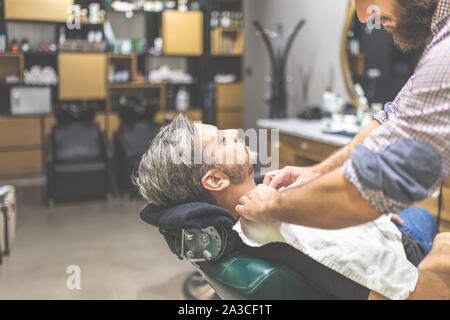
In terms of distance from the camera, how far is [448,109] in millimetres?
839

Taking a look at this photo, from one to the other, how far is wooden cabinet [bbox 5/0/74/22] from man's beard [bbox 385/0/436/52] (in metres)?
5.54

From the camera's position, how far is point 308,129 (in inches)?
139

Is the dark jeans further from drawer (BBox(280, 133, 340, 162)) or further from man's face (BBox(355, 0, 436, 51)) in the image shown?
drawer (BBox(280, 133, 340, 162))

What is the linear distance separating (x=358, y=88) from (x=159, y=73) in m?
3.43

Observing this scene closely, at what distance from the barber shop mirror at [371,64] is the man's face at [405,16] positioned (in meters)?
2.30

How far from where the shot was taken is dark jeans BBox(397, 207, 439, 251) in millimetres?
1638

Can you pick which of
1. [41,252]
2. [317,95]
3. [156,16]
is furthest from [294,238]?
[156,16]

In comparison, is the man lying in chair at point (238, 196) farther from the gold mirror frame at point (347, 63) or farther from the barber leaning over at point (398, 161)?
the gold mirror frame at point (347, 63)

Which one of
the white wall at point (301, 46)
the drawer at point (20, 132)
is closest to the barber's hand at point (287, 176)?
the white wall at point (301, 46)

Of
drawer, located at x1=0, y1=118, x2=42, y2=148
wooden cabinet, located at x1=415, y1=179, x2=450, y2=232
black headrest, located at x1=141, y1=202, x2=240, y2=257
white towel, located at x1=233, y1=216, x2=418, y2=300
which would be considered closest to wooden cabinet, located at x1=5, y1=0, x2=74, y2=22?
drawer, located at x1=0, y1=118, x2=42, y2=148

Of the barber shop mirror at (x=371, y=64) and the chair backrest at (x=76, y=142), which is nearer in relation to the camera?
the barber shop mirror at (x=371, y=64)

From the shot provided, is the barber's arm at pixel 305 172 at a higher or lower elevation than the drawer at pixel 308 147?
higher

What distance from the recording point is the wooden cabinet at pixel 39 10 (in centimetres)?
568
